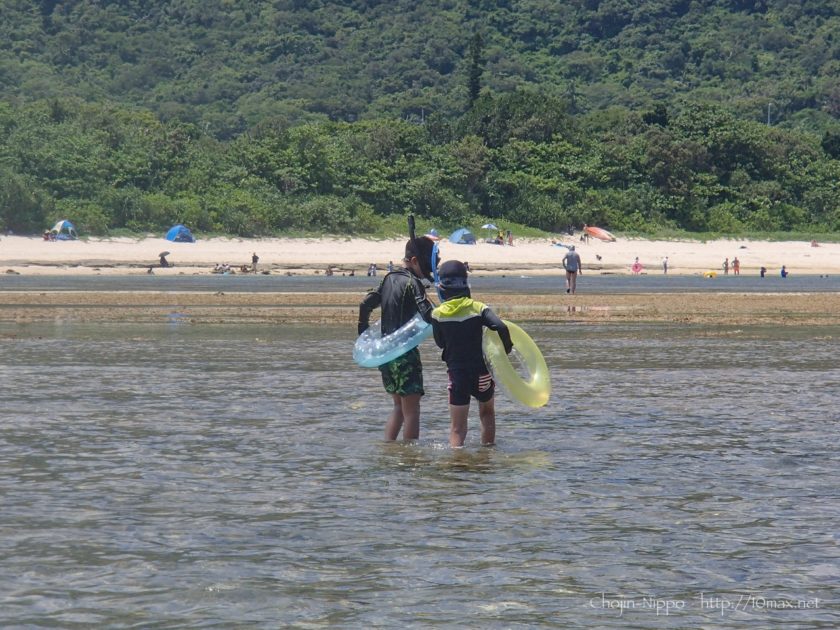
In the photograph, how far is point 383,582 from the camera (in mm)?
7641

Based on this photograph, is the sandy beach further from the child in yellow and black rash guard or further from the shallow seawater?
the child in yellow and black rash guard

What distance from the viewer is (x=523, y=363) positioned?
1298cm

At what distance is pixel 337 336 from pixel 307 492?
1632 centimetres

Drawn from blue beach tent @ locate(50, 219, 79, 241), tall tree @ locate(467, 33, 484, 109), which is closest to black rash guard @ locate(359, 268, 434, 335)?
blue beach tent @ locate(50, 219, 79, 241)

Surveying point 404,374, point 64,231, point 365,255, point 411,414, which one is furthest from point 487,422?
point 64,231

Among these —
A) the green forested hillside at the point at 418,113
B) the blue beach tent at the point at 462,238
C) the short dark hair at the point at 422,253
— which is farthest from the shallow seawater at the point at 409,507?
the green forested hillside at the point at 418,113

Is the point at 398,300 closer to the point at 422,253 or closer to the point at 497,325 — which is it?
the point at 422,253

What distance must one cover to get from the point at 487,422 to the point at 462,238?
63533mm

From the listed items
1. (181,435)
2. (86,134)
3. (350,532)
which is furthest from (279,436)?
(86,134)

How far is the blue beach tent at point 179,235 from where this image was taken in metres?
70.9

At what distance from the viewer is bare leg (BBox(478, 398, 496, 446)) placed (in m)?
12.2

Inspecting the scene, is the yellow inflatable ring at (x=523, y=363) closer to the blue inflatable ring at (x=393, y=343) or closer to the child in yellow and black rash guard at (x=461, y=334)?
the child in yellow and black rash guard at (x=461, y=334)

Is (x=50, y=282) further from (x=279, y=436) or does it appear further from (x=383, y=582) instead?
(x=383, y=582)

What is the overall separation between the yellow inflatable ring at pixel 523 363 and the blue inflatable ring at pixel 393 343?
2.13 feet
